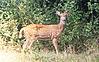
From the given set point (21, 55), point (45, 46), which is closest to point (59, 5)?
point (45, 46)

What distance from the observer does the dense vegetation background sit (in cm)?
1340

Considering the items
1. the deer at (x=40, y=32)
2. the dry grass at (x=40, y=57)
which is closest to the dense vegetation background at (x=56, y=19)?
the deer at (x=40, y=32)

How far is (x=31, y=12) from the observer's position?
1387cm

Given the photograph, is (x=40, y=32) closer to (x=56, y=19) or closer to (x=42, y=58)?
(x=42, y=58)

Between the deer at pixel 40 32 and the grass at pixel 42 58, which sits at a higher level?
the deer at pixel 40 32

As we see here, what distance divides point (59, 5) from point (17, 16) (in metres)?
1.51

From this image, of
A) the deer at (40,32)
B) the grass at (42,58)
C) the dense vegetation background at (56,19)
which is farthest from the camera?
the dense vegetation background at (56,19)

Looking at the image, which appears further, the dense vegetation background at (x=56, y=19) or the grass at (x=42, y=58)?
the dense vegetation background at (x=56, y=19)

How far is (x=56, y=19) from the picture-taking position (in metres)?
14.2

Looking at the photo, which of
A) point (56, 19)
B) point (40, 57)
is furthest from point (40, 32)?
point (56, 19)

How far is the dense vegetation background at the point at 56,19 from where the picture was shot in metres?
13.4

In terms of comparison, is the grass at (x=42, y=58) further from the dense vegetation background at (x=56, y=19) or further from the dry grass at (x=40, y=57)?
the dense vegetation background at (x=56, y=19)

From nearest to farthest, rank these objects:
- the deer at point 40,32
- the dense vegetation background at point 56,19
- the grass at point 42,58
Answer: the grass at point 42,58 < the deer at point 40,32 < the dense vegetation background at point 56,19

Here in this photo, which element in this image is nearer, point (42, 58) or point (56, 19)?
point (42, 58)
